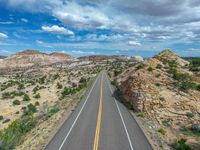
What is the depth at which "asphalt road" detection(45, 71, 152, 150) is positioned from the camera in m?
19.3

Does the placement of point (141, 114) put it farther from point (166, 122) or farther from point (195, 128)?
point (195, 128)

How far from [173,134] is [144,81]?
12.7 m

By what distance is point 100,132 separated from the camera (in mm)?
22547

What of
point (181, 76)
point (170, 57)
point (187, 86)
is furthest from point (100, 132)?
point (170, 57)

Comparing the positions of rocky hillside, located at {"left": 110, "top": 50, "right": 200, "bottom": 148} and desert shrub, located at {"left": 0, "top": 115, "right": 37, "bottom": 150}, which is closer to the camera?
desert shrub, located at {"left": 0, "top": 115, "right": 37, "bottom": 150}

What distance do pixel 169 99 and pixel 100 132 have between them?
42.0 ft

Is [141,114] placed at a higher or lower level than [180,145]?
higher

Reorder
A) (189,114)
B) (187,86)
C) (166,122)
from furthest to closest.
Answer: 1. (187,86)
2. (189,114)
3. (166,122)

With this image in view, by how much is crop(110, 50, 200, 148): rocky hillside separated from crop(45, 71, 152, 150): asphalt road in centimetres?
304

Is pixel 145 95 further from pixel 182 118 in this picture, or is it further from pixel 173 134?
pixel 173 134

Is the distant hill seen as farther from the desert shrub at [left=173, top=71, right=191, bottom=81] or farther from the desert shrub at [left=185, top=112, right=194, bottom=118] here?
the desert shrub at [left=185, top=112, right=194, bottom=118]

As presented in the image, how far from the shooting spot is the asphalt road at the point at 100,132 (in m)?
19.3

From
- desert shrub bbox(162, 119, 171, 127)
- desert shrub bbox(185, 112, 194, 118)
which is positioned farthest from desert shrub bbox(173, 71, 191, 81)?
desert shrub bbox(162, 119, 171, 127)

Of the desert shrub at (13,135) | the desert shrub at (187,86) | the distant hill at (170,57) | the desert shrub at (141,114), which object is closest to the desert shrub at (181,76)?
the desert shrub at (187,86)
